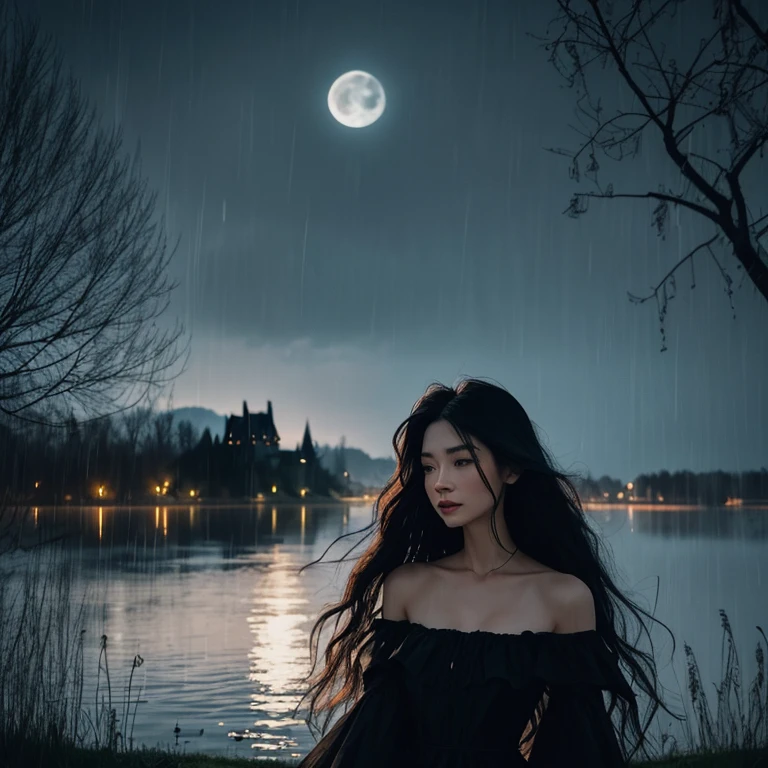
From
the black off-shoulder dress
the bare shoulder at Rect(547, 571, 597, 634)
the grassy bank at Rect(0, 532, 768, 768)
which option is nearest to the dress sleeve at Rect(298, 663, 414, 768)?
the black off-shoulder dress

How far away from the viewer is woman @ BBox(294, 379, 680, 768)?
8.71 ft

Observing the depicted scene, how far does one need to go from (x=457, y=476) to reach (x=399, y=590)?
427 mm

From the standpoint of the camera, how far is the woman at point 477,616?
266 cm

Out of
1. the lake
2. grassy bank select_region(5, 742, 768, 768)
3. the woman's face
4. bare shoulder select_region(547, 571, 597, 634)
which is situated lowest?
the lake

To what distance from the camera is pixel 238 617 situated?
16.7m

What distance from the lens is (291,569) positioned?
85.9ft

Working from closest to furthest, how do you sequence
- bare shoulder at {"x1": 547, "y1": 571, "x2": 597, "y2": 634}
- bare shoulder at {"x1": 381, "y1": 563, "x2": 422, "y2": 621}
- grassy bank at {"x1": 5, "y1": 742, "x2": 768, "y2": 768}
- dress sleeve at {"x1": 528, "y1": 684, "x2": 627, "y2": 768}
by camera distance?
dress sleeve at {"x1": 528, "y1": 684, "x2": 627, "y2": 768}, bare shoulder at {"x1": 547, "y1": 571, "x2": 597, "y2": 634}, bare shoulder at {"x1": 381, "y1": 563, "x2": 422, "y2": 621}, grassy bank at {"x1": 5, "y1": 742, "x2": 768, "y2": 768}

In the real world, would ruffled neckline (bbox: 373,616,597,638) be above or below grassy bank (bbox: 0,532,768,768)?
above

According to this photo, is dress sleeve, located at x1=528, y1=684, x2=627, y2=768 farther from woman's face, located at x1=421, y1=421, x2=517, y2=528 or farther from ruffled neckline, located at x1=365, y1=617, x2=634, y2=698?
woman's face, located at x1=421, y1=421, x2=517, y2=528

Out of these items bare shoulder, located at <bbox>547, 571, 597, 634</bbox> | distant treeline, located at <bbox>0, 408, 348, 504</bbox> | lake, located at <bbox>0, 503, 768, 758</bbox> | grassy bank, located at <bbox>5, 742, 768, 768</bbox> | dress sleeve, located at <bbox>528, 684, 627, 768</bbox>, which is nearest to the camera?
dress sleeve, located at <bbox>528, 684, 627, 768</bbox>

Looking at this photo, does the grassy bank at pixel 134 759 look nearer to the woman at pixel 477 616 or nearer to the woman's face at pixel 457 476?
the woman at pixel 477 616

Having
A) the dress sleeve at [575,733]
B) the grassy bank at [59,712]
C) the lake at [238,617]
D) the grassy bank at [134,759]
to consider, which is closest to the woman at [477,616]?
the dress sleeve at [575,733]

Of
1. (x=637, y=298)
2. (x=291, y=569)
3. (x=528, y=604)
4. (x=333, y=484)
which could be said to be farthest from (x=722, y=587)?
(x=333, y=484)

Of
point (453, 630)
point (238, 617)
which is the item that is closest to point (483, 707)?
point (453, 630)
